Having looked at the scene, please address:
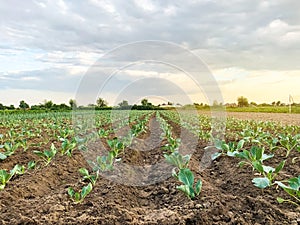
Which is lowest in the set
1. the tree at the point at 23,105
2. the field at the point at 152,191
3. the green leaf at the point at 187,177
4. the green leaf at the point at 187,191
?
the field at the point at 152,191

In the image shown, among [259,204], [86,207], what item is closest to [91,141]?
[86,207]

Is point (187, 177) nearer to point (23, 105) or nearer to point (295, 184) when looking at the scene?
point (295, 184)

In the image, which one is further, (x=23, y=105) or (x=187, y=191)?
(x=23, y=105)

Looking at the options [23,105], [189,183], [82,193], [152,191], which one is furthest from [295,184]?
[23,105]

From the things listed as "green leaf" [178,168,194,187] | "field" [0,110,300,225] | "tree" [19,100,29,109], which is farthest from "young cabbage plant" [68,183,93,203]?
"tree" [19,100,29,109]

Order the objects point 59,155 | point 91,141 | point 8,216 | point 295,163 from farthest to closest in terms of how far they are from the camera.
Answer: point 91,141 → point 59,155 → point 295,163 → point 8,216

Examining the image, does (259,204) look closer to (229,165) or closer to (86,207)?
(86,207)

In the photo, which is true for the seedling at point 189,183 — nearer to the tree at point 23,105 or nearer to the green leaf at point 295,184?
the green leaf at point 295,184

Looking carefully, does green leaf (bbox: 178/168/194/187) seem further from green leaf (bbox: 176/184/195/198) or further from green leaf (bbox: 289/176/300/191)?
green leaf (bbox: 289/176/300/191)

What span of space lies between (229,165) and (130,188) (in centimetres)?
199

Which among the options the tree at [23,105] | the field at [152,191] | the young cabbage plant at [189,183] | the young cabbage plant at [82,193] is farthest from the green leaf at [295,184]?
the tree at [23,105]

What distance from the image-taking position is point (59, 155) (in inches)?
262

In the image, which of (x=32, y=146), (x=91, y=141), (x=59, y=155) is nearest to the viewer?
(x=59, y=155)

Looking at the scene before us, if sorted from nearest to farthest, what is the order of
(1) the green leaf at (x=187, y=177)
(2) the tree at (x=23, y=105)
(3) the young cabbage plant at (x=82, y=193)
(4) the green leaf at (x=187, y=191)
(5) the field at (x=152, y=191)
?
(5) the field at (x=152, y=191)
(4) the green leaf at (x=187, y=191)
(1) the green leaf at (x=187, y=177)
(3) the young cabbage plant at (x=82, y=193)
(2) the tree at (x=23, y=105)
